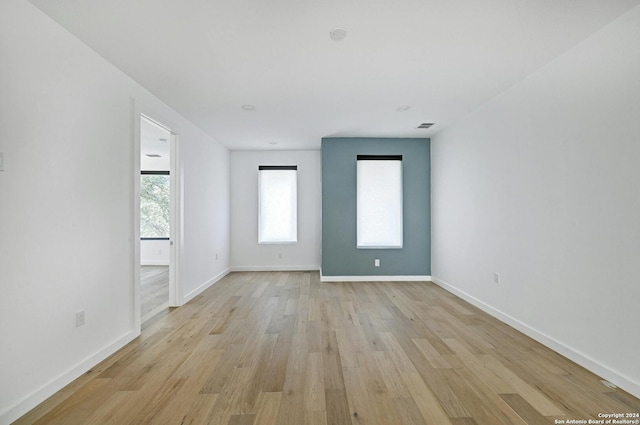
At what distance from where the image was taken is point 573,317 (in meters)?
2.44

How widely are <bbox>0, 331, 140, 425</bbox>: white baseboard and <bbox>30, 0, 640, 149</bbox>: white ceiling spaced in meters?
2.40

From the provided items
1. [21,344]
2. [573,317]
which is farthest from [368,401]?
[21,344]

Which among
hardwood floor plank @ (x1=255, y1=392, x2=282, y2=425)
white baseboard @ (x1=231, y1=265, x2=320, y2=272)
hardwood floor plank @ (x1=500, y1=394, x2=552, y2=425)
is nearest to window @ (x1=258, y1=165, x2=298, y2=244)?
white baseboard @ (x1=231, y1=265, x2=320, y2=272)

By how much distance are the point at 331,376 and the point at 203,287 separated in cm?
316

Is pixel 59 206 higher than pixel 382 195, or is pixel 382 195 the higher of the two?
pixel 382 195

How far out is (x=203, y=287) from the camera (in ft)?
15.5

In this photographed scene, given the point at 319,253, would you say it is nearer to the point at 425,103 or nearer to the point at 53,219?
the point at 425,103

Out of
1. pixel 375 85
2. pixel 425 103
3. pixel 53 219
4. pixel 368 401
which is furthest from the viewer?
pixel 425 103

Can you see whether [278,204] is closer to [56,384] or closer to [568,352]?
[56,384]

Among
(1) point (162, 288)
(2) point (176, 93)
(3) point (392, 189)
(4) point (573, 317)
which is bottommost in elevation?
(1) point (162, 288)

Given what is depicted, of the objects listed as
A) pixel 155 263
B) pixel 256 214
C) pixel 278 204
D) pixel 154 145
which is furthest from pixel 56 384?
pixel 155 263

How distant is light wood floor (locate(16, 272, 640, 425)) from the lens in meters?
1.77

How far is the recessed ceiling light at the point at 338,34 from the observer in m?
2.14

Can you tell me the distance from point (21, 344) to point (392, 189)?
192 inches
